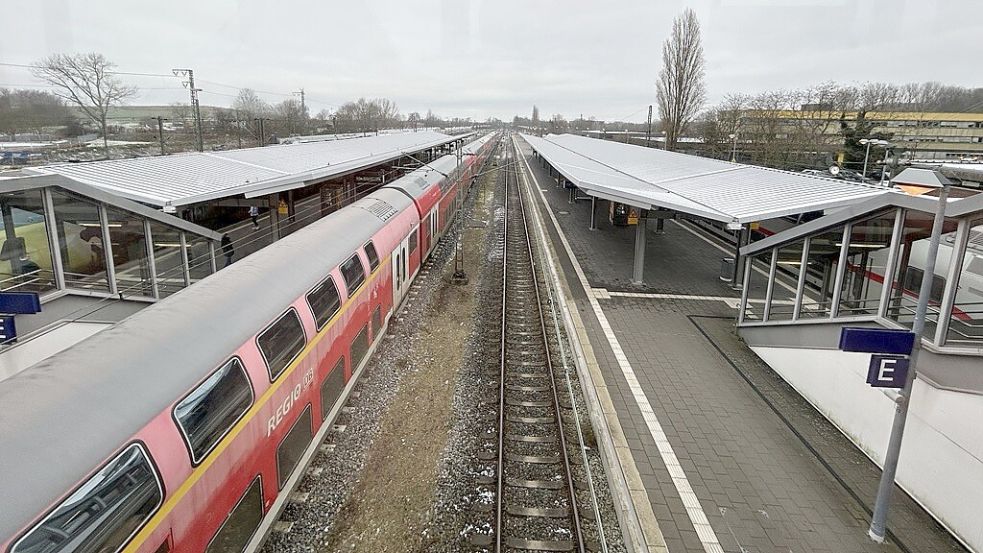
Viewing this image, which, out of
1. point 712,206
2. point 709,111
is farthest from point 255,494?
point 709,111

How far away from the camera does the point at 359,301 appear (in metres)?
9.18

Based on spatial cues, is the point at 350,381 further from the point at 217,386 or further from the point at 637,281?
the point at 637,281

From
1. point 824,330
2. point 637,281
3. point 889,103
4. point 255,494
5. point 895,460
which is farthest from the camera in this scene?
point 889,103

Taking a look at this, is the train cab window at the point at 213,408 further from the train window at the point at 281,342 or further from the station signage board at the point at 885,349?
the station signage board at the point at 885,349

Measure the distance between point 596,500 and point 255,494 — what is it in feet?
13.4

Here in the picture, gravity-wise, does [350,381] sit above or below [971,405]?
below

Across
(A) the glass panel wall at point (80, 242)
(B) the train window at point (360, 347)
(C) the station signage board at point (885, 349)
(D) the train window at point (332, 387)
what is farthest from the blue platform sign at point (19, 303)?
(C) the station signage board at point (885, 349)

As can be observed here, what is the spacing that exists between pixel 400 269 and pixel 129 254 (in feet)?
19.5

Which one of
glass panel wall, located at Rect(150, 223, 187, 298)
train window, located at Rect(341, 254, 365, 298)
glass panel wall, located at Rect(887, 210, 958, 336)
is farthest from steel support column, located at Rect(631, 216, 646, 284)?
glass panel wall, located at Rect(150, 223, 187, 298)

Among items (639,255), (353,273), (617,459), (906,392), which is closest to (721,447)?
(617,459)

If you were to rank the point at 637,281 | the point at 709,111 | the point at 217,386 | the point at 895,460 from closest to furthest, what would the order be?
the point at 217,386 < the point at 895,460 < the point at 637,281 < the point at 709,111

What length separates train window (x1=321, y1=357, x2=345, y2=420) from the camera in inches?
296

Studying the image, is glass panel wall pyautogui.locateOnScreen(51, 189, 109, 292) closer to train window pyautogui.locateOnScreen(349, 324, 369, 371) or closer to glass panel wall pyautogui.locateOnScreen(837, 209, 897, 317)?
train window pyautogui.locateOnScreen(349, 324, 369, 371)

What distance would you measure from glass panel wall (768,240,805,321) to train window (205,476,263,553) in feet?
32.3
